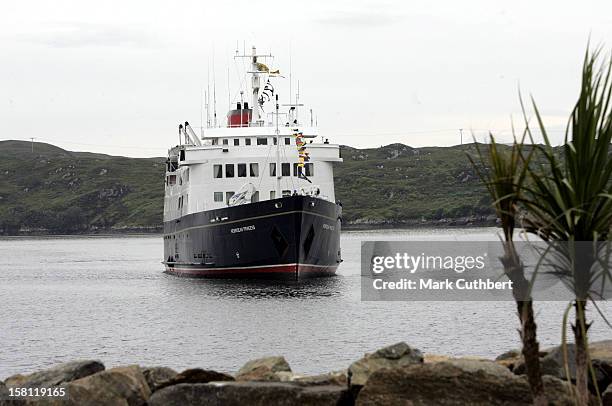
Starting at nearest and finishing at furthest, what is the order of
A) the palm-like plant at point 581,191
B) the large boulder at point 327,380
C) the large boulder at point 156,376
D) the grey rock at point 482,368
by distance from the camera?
the palm-like plant at point 581,191 → the grey rock at point 482,368 → the large boulder at point 327,380 → the large boulder at point 156,376

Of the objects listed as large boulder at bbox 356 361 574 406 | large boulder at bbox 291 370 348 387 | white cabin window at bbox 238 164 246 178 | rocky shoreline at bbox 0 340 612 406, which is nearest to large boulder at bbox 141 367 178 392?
rocky shoreline at bbox 0 340 612 406

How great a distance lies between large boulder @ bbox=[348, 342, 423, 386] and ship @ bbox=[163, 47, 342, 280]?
34275 millimetres

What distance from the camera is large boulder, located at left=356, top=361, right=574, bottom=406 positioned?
11719 millimetres

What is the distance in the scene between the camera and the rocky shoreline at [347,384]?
11789 millimetres

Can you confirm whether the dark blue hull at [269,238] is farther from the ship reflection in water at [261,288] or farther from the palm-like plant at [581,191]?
the palm-like plant at [581,191]

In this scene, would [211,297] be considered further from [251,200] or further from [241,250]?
[251,200]

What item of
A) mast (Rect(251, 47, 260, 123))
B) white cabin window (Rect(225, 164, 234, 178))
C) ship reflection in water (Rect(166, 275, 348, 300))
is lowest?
ship reflection in water (Rect(166, 275, 348, 300))

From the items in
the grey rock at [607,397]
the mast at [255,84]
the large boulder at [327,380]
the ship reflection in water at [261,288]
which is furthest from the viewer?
the mast at [255,84]

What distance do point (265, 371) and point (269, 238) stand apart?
33627 mm

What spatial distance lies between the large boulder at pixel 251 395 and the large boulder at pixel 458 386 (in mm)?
1042

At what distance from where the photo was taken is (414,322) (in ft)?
115

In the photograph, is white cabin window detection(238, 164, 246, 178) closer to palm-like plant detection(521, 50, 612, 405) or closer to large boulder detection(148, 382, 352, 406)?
large boulder detection(148, 382, 352, 406)

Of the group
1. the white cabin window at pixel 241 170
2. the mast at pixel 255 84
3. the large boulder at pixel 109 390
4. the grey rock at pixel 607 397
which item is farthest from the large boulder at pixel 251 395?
the mast at pixel 255 84

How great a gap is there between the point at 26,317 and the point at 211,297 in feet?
26.2
